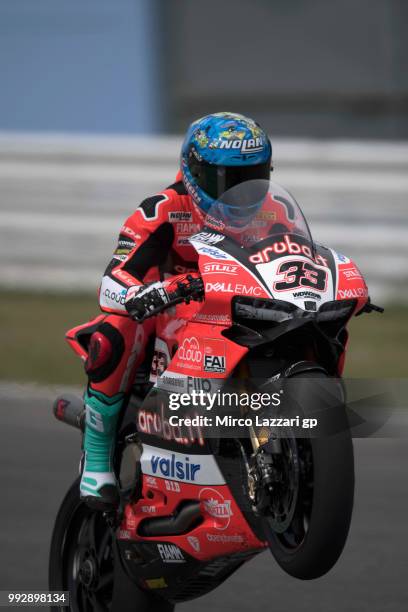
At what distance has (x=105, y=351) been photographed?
475 centimetres

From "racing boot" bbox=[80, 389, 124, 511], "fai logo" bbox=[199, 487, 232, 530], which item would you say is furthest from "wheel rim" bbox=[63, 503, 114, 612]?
"fai logo" bbox=[199, 487, 232, 530]

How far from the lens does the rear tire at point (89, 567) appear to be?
4.85m

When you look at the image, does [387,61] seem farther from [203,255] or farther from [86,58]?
[203,255]

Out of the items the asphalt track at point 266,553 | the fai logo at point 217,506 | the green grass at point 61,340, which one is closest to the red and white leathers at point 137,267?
the fai logo at point 217,506

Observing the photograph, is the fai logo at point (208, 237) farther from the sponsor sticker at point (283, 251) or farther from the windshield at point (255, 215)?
Result: the sponsor sticker at point (283, 251)

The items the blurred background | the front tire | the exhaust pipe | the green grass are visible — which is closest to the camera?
the front tire

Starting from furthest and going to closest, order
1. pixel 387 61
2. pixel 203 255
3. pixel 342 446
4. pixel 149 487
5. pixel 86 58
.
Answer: pixel 86 58
pixel 387 61
pixel 149 487
pixel 203 255
pixel 342 446

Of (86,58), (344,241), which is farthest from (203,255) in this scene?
(86,58)

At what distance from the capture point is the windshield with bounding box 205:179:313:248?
439cm

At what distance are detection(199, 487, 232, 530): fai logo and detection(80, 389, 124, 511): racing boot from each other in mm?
509

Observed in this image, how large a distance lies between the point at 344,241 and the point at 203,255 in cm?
605

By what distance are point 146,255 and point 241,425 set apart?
0.85 m

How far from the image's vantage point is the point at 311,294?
162 inches

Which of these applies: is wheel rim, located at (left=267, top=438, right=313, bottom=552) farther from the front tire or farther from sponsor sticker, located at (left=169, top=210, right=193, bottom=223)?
sponsor sticker, located at (left=169, top=210, right=193, bottom=223)
